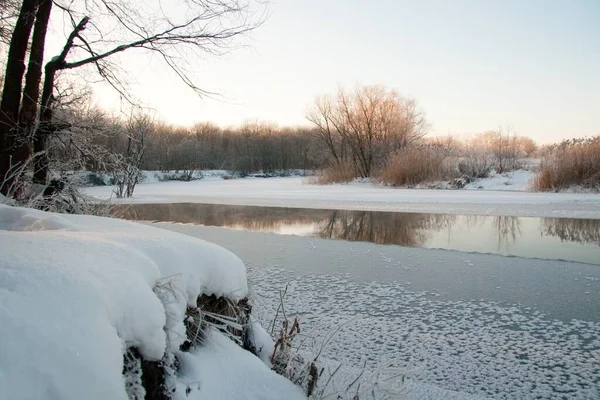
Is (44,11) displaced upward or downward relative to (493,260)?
upward

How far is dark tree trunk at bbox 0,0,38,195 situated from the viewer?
5570mm

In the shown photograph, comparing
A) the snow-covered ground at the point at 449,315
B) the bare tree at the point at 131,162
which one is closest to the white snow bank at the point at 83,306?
Answer: the snow-covered ground at the point at 449,315

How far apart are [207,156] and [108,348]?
50.6 meters

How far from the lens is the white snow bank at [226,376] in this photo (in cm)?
187

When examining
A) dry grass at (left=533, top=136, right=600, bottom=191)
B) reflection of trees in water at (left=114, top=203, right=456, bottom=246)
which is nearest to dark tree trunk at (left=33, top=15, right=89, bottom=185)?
reflection of trees in water at (left=114, top=203, right=456, bottom=246)

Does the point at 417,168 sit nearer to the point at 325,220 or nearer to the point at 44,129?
the point at 325,220

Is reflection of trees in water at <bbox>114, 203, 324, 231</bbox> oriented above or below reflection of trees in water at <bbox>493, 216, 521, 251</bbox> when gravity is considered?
above

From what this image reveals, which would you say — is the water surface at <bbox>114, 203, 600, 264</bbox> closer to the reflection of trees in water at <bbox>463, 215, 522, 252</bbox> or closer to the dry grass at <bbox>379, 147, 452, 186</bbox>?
the reflection of trees in water at <bbox>463, 215, 522, 252</bbox>

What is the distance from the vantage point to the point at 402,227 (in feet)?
31.4

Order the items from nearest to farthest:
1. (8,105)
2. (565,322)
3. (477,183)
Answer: (565,322) → (8,105) → (477,183)

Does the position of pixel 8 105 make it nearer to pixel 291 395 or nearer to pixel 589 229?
pixel 291 395

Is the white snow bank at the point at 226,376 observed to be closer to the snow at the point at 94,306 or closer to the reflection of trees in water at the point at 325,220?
the snow at the point at 94,306

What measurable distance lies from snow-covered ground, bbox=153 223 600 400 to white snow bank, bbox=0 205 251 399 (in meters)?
1.00

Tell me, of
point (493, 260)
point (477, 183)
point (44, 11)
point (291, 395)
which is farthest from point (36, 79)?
point (477, 183)
